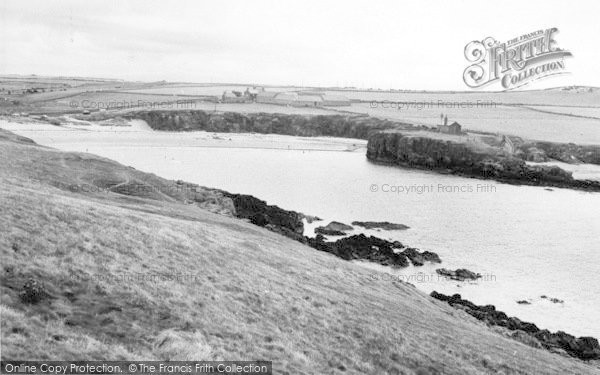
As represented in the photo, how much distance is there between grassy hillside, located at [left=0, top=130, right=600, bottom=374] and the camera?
12.8m

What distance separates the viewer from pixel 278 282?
21.2 metres

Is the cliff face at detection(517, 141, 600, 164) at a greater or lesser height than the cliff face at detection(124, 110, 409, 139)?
lesser

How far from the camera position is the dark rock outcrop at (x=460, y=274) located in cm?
3756

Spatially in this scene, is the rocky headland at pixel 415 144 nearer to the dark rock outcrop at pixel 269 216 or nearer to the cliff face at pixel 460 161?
the cliff face at pixel 460 161

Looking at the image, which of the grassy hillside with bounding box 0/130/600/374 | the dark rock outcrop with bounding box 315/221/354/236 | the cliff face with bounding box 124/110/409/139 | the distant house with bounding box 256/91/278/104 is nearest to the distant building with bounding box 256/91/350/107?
the distant house with bounding box 256/91/278/104

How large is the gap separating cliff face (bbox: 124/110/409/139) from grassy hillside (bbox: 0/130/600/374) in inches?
4618

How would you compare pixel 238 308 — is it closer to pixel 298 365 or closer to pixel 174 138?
pixel 298 365

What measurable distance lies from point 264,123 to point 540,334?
126 meters

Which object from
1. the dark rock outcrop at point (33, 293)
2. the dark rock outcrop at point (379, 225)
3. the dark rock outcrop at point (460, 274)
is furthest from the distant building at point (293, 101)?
the dark rock outcrop at point (33, 293)

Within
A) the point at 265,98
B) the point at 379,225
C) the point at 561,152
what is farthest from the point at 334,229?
the point at 265,98

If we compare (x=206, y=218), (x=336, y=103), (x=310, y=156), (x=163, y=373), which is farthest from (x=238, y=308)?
(x=336, y=103)

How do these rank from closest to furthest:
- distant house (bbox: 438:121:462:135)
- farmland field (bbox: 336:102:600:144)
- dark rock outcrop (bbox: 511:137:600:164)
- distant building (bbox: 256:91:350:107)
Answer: dark rock outcrop (bbox: 511:137:600:164) < distant house (bbox: 438:121:462:135) < farmland field (bbox: 336:102:600:144) < distant building (bbox: 256:91:350:107)

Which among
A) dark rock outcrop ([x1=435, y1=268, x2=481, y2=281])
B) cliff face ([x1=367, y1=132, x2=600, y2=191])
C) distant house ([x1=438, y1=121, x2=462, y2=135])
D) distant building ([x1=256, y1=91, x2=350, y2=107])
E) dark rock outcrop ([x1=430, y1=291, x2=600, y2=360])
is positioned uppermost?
distant building ([x1=256, y1=91, x2=350, y2=107])

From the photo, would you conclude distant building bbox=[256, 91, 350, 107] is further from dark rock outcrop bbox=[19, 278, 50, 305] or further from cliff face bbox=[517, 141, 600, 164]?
dark rock outcrop bbox=[19, 278, 50, 305]
